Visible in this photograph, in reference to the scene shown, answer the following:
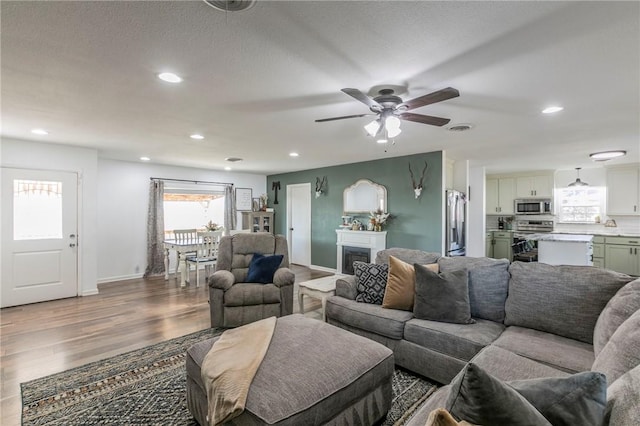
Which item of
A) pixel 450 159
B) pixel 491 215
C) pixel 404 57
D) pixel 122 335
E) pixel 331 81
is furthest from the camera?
pixel 491 215

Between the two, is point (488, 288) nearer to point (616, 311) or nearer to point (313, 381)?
point (616, 311)

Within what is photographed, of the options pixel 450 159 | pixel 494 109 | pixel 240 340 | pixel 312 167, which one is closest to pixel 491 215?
pixel 450 159

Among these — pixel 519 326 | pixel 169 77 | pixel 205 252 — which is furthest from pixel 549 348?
pixel 205 252

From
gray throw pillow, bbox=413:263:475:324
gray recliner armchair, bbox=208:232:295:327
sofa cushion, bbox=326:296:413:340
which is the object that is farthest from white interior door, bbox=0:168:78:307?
gray throw pillow, bbox=413:263:475:324

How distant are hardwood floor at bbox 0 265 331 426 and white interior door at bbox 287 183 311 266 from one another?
294 cm

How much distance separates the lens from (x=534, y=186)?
23.8ft

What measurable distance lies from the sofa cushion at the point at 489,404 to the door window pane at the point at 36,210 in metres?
5.76

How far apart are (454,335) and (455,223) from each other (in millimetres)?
3563

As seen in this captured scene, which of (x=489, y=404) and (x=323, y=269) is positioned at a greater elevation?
(x=489, y=404)

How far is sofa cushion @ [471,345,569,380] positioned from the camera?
1580 mm

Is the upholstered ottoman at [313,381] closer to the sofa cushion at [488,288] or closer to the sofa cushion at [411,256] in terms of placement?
the sofa cushion at [488,288]

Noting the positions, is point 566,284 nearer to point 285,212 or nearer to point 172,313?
point 172,313

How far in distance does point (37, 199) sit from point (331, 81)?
Answer: 4.80m

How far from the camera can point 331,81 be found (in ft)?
7.60
